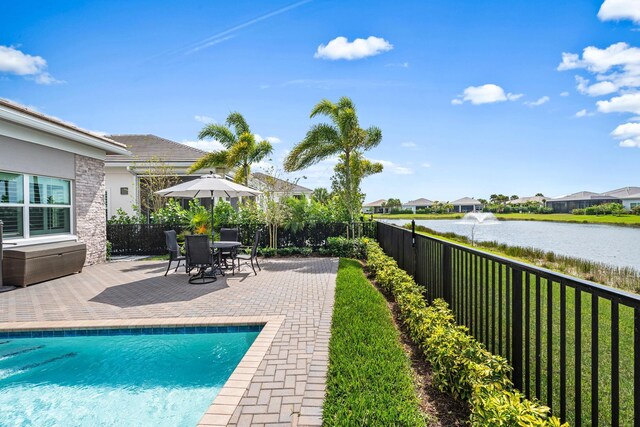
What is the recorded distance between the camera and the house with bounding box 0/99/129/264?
25.6 feet

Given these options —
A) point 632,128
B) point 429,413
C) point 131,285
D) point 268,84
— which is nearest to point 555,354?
point 429,413

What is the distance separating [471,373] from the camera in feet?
8.65

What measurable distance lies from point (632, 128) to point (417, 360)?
49.2 meters

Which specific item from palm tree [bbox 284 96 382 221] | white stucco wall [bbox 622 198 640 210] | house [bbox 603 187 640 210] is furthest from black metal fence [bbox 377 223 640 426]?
white stucco wall [bbox 622 198 640 210]

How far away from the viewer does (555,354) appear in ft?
13.9

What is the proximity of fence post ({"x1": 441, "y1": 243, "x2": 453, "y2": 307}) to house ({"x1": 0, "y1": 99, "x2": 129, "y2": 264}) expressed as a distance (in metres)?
8.68

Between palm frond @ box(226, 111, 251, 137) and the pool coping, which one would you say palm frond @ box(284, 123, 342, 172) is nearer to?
palm frond @ box(226, 111, 251, 137)

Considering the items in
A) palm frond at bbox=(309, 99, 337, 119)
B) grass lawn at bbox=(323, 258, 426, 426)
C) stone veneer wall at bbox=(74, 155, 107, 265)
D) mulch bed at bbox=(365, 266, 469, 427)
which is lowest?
mulch bed at bbox=(365, 266, 469, 427)

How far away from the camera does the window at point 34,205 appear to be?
7984 mm

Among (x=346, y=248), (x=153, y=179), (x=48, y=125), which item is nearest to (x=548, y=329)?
(x=48, y=125)

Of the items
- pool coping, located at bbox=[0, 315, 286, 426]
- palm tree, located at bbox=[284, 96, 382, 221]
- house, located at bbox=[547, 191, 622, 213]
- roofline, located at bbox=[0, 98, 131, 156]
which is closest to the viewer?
pool coping, located at bbox=[0, 315, 286, 426]

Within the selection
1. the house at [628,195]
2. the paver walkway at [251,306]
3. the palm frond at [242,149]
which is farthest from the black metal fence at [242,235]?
the house at [628,195]

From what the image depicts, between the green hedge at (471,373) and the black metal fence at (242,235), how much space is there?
29.2 feet

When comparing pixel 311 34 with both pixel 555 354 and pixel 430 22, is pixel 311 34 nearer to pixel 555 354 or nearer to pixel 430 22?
pixel 430 22
